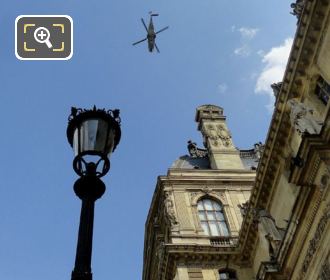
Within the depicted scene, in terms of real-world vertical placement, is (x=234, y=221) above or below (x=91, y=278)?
above

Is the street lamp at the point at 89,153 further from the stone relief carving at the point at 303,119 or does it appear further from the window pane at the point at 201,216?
the window pane at the point at 201,216

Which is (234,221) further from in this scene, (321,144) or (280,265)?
(321,144)

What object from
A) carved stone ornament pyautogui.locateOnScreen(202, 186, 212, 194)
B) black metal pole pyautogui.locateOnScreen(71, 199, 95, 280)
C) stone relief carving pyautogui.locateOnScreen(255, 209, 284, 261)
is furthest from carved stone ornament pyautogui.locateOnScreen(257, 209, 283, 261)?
black metal pole pyautogui.locateOnScreen(71, 199, 95, 280)

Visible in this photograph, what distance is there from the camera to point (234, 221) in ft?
103

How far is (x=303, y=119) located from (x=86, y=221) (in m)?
15.8

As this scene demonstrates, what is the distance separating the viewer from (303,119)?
19516 mm

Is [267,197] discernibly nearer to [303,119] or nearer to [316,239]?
[303,119]

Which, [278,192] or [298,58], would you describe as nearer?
[298,58]

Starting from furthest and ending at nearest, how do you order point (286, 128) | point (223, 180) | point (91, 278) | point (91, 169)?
1. point (223, 180)
2. point (286, 128)
3. point (91, 169)
4. point (91, 278)

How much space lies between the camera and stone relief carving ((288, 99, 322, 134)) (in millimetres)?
18812

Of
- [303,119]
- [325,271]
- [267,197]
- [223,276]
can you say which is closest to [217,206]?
[223,276]

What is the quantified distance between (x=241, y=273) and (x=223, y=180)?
8.48 meters

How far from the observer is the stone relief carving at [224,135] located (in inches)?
1613

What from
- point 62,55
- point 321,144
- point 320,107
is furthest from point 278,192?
point 62,55
